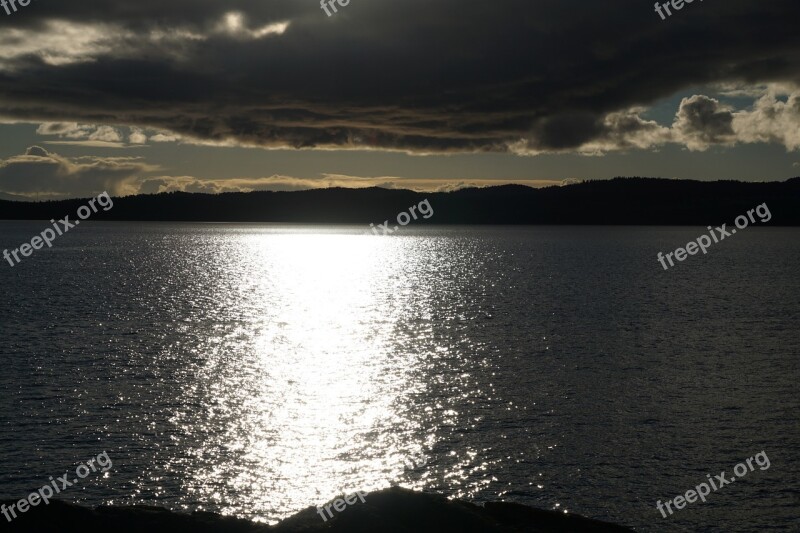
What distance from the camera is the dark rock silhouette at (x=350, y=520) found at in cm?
2333

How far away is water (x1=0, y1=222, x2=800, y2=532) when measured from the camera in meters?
32.4

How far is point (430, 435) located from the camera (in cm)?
3962

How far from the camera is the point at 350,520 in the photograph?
2373 centimetres

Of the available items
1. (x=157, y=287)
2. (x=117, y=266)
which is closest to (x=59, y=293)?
(x=157, y=287)

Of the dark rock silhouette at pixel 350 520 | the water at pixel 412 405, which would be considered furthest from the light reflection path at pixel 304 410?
the dark rock silhouette at pixel 350 520

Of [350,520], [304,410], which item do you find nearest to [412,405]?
[304,410]

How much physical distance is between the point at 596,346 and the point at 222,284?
9251 centimetres

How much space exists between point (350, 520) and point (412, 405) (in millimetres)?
22585

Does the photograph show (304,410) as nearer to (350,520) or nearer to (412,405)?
(412,405)

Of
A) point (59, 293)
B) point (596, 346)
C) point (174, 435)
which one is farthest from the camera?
point (59, 293)

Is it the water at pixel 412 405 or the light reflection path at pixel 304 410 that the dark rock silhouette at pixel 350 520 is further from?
the light reflection path at pixel 304 410

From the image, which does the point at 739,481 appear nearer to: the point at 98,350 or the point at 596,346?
the point at 596,346

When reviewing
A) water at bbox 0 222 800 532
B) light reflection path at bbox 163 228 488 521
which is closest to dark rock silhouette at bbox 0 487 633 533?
water at bbox 0 222 800 532

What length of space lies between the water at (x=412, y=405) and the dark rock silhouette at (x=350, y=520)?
5550 millimetres
